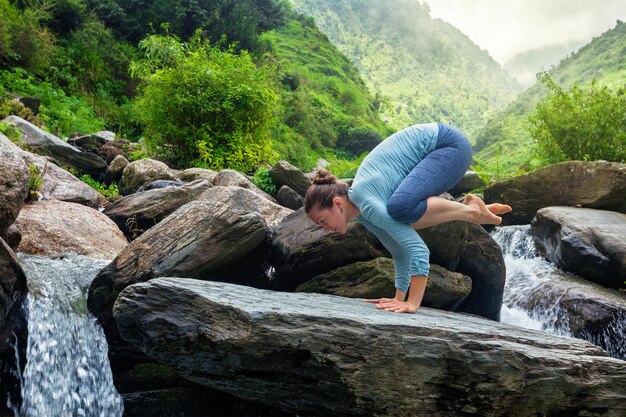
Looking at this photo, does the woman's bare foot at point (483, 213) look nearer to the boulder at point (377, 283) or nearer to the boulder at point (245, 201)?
the boulder at point (377, 283)

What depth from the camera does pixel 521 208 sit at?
1186 centimetres

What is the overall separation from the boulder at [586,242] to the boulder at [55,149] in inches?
395

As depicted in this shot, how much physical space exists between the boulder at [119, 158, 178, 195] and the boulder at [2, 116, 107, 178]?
5.04ft

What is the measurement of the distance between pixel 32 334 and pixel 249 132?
9.11 metres

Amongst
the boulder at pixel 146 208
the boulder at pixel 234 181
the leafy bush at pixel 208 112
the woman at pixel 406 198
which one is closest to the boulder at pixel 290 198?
the boulder at pixel 234 181

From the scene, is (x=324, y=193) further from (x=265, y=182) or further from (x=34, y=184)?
(x=265, y=182)

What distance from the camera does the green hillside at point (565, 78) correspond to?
2095 inches

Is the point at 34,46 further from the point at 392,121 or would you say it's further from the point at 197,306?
the point at 392,121

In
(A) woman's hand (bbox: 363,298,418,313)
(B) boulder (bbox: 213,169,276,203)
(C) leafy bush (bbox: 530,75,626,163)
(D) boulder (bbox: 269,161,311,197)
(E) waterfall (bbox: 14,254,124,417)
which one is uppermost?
(C) leafy bush (bbox: 530,75,626,163)

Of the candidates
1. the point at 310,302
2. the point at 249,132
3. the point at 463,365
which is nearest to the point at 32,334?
the point at 310,302

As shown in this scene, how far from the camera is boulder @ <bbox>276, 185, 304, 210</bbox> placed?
9352mm

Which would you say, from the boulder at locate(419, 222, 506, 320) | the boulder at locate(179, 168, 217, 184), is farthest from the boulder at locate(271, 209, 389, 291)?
the boulder at locate(179, 168, 217, 184)

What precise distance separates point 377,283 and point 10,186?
3906 millimetres

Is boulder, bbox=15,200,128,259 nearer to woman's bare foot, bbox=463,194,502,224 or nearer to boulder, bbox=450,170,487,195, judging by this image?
woman's bare foot, bbox=463,194,502,224
